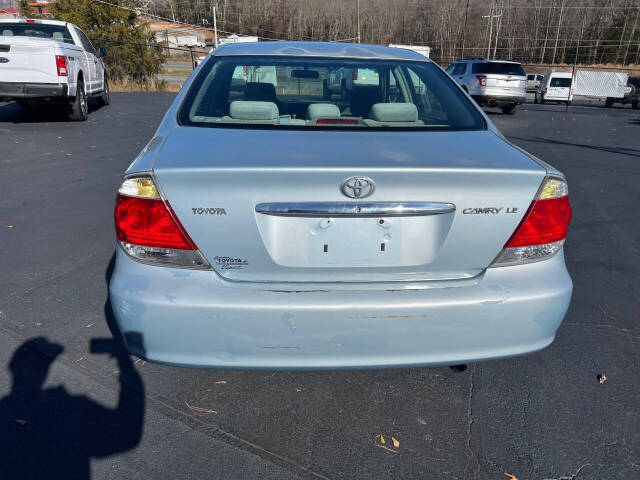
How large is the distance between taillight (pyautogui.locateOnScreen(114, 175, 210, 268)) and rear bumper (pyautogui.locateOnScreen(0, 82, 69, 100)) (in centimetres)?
903

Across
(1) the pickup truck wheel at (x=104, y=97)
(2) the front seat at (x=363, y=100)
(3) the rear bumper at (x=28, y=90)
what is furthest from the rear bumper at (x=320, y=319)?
(1) the pickup truck wheel at (x=104, y=97)

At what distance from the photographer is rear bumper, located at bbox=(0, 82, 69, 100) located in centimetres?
926

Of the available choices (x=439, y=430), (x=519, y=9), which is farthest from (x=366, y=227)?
(x=519, y=9)

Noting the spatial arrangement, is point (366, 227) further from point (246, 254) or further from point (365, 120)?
point (365, 120)

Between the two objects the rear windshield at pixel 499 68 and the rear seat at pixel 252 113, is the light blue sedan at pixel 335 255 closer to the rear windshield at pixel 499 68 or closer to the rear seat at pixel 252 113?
the rear seat at pixel 252 113

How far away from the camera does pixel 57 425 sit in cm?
216

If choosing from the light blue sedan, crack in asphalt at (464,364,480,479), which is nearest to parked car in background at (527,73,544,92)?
crack in asphalt at (464,364,480,479)

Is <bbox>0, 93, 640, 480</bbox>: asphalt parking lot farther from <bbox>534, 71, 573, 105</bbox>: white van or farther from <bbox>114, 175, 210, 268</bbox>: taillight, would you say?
<bbox>534, 71, 573, 105</bbox>: white van

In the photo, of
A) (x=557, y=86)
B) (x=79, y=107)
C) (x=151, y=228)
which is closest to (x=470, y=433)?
(x=151, y=228)

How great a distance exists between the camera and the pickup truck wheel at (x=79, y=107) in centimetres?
1067

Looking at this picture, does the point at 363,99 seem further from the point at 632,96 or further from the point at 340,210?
the point at 632,96

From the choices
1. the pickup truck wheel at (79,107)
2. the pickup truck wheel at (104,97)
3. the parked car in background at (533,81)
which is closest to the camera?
the pickup truck wheel at (79,107)

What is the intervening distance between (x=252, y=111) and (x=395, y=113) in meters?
0.78

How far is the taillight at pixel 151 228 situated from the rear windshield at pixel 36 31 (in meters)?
10.4
